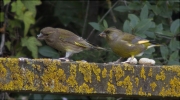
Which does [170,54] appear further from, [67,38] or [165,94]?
[165,94]

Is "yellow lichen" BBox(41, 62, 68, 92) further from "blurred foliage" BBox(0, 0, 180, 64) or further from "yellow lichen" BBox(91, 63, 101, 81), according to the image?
"blurred foliage" BBox(0, 0, 180, 64)

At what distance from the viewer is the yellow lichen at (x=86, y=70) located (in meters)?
2.44

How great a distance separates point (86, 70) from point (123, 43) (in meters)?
1.30

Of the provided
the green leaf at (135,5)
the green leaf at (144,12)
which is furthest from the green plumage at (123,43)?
the green leaf at (135,5)

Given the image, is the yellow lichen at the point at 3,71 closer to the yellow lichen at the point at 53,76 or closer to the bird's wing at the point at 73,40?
the yellow lichen at the point at 53,76

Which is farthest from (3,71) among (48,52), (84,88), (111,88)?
(48,52)

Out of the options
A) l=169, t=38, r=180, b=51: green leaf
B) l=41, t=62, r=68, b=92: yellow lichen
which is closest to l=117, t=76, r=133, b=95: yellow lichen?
l=41, t=62, r=68, b=92: yellow lichen

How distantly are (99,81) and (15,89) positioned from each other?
438 millimetres

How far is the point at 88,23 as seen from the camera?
512cm

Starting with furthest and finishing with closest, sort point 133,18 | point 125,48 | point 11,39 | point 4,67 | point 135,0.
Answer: point 11,39 → point 135,0 → point 133,18 → point 125,48 → point 4,67

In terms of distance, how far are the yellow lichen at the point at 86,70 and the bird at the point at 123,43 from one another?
1.19 metres

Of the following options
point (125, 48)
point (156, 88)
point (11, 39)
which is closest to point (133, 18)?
point (125, 48)

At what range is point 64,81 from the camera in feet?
8.01

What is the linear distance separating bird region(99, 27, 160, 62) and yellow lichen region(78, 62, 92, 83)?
119 cm
